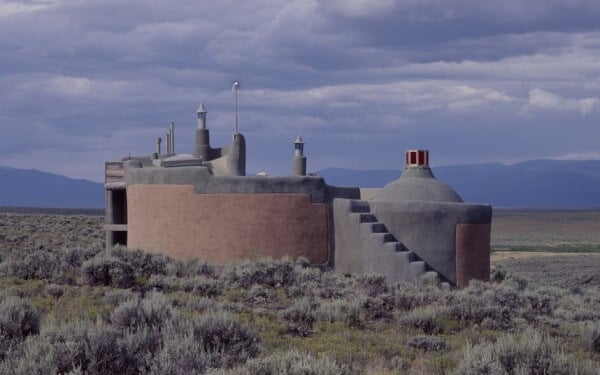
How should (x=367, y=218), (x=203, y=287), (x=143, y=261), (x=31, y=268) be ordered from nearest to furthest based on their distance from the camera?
(x=203, y=287), (x=31, y=268), (x=143, y=261), (x=367, y=218)

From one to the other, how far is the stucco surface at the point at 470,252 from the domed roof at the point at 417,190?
154 cm

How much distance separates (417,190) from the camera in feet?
76.8

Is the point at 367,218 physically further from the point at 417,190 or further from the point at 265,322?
the point at 265,322

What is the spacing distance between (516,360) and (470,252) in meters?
12.9

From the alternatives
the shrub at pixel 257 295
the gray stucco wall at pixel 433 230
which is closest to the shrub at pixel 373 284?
the gray stucco wall at pixel 433 230

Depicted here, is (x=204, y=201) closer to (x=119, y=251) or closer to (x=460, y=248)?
(x=119, y=251)

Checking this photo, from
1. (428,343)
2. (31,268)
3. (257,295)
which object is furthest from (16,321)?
(31,268)

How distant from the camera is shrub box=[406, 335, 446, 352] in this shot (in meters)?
12.7

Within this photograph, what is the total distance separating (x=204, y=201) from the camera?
22.0 m

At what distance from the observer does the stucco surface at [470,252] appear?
21.8m

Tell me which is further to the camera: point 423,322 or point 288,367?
point 423,322

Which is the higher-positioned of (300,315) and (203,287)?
(203,287)

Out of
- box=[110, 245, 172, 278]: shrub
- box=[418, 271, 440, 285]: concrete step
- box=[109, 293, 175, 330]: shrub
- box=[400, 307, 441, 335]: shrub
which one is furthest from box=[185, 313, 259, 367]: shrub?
box=[418, 271, 440, 285]: concrete step

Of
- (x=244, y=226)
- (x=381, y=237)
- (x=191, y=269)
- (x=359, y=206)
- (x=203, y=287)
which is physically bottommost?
(x=203, y=287)
